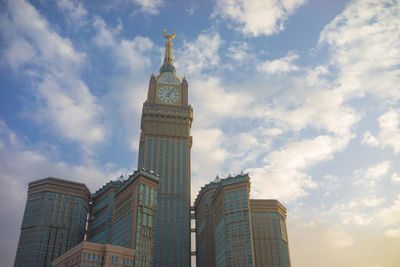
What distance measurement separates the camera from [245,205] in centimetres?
18200

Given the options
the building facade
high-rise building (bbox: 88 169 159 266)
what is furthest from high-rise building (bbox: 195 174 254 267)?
the building facade

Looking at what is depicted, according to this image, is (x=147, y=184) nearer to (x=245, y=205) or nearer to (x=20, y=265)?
(x=245, y=205)

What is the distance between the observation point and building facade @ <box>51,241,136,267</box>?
145m

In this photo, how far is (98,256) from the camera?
5812 inches

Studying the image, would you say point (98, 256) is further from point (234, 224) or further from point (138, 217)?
point (234, 224)

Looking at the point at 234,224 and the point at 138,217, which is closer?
the point at 138,217

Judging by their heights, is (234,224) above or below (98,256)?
above

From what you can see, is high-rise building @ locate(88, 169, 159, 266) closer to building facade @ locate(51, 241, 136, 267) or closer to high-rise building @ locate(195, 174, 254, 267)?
building facade @ locate(51, 241, 136, 267)

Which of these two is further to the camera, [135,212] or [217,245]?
[217,245]

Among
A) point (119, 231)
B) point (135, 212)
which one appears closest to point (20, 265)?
point (119, 231)

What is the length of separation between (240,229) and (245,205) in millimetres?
11063

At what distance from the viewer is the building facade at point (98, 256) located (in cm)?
14512

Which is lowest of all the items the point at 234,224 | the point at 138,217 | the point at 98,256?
the point at 98,256

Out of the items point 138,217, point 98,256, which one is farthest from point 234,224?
point 98,256
